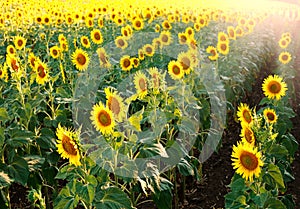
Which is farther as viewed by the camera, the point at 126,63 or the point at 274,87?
the point at 126,63

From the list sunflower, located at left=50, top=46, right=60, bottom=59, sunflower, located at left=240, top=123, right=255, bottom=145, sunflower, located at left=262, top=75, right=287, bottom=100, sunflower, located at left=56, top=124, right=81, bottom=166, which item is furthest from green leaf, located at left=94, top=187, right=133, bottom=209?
sunflower, located at left=50, top=46, right=60, bottom=59

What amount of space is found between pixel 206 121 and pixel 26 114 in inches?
66.1

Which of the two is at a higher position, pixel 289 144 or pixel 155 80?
pixel 155 80

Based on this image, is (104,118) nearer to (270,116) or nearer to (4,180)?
(4,180)

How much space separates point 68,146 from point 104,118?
0.28 m

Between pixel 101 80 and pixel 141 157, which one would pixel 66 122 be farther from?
pixel 141 157

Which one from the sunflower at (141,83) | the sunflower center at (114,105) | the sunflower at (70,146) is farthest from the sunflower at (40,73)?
the sunflower at (70,146)

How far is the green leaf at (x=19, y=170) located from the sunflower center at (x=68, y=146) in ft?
2.06

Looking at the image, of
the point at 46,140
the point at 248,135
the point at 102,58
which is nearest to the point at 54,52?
the point at 102,58

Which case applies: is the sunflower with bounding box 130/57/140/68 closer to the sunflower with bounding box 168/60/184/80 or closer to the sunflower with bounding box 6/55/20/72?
the sunflower with bounding box 168/60/184/80

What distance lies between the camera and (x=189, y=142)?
4121 millimetres

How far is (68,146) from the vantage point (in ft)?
7.95

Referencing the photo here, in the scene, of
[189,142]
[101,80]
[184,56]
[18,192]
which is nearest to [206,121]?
[189,142]

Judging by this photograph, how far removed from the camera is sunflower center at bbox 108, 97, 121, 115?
270cm
